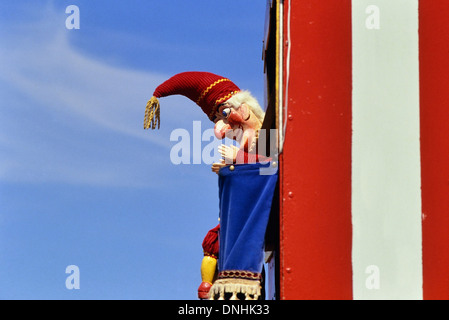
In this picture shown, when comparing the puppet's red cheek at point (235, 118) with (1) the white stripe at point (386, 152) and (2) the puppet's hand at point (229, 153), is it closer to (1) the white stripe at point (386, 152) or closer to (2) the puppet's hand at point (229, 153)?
(2) the puppet's hand at point (229, 153)

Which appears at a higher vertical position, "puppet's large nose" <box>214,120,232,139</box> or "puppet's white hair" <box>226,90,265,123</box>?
"puppet's white hair" <box>226,90,265,123</box>

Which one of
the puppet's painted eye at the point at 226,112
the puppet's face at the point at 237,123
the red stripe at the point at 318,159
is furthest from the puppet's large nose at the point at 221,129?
the red stripe at the point at 318,159

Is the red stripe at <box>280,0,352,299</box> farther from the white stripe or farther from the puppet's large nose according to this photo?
the puppet's large nose

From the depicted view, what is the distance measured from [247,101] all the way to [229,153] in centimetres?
81

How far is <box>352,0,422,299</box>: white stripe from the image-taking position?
8633 millimetres

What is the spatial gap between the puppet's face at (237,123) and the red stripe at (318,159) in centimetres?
152

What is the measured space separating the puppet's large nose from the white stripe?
1950mm

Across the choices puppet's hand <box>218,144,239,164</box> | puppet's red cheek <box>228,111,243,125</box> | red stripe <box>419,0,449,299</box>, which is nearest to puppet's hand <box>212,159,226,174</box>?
puppet's hand <box>218,144,239,164</box>

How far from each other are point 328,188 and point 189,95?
251 cm

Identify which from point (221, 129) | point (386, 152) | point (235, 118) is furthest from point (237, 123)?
point (386, 152)
